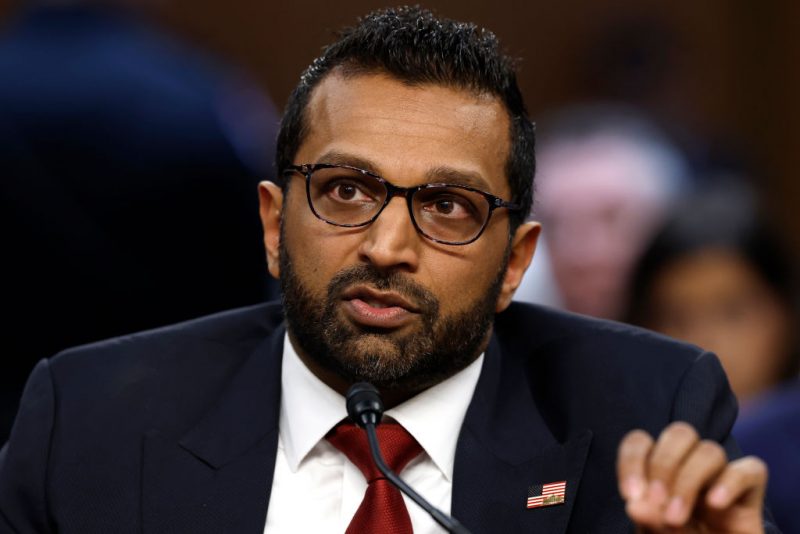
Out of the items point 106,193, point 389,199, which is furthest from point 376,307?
point 106,193

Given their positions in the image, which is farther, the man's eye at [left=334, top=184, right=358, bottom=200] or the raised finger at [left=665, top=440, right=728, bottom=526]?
the man's eye at [left=334, top=184, right=358, bottom=200]

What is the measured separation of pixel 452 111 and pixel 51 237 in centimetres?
129

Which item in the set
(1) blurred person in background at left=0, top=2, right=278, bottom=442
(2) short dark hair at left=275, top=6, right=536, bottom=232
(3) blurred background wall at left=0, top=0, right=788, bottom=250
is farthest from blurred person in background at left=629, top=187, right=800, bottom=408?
(3) blurred background wall at left=0, top=0, right=788, bottom=250

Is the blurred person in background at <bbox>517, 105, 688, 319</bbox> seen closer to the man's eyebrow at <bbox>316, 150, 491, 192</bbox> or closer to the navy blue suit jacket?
the navy blue suit jacket

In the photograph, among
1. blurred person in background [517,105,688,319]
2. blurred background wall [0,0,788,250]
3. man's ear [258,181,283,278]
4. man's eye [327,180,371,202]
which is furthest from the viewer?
blurred background wall [0,0,788,250]

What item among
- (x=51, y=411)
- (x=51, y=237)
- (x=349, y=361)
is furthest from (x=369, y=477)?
(x=51, y=237)

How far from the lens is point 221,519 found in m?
2.38

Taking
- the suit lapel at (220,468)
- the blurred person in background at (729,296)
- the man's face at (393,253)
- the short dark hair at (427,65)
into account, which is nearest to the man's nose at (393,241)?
the man's face at (393,253)

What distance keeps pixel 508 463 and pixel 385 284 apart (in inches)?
15.8

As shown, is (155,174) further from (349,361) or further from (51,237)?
(349,361)

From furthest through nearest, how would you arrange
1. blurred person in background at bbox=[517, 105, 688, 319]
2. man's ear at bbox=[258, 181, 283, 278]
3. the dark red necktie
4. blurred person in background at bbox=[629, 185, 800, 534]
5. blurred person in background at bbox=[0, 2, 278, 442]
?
blurred person in background at bbox=[517, 105, 688, 319] < blurred person in background at bbox=[629, 185, 800, 534] < blurred person in background at bbox=[0, 2, 278, 442] < man's ear at bbox=[258, 181, 283, 278] < the dark red necktie

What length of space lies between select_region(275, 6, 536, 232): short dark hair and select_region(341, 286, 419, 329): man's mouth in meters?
0.35

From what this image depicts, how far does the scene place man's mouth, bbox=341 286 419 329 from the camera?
2.38 m

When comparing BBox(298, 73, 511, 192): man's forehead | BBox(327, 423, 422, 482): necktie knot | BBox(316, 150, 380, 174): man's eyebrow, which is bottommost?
BBox(327, 423, 422, 482): necktie knot
